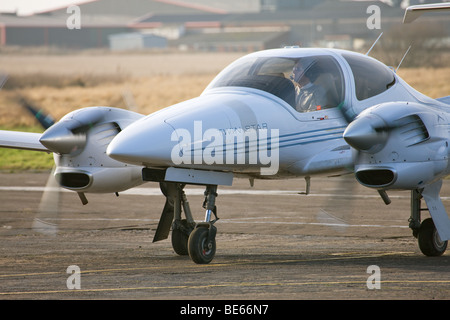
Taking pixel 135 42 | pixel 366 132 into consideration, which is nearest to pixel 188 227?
pixel 366 132

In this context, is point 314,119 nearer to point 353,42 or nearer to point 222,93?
point 222,93

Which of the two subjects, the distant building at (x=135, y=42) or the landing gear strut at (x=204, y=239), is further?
the distant building at (x=135, y=42)

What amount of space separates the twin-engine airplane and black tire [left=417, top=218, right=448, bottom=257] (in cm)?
2

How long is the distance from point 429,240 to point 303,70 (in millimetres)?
3497

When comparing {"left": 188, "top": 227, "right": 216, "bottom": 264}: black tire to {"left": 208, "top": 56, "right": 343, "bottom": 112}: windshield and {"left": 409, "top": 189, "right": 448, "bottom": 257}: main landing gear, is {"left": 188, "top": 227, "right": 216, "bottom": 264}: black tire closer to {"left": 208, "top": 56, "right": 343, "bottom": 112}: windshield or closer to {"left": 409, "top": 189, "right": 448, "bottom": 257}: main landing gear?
{"left": 208, "top": 56, "right": 343, "bottom": 112}: windshield

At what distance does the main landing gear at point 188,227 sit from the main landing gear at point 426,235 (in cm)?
340

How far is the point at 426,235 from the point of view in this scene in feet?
43.1

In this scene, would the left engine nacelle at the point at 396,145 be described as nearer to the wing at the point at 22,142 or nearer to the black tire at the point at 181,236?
the black tire at the point at 181,236

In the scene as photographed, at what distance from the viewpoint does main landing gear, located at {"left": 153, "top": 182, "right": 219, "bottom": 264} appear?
462 inches

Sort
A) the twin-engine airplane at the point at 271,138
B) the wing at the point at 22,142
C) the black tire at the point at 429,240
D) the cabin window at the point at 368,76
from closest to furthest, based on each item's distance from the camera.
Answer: the twin-engine airplane at the point at 271,138, the black tire at the point at 429,240, the cabin window at the point at 368,76, the wing at the point at 22,142

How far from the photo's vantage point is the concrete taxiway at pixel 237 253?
9898 mm

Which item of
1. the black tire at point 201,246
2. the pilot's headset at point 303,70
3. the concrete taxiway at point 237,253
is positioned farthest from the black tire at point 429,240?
the black tire at point 201,246

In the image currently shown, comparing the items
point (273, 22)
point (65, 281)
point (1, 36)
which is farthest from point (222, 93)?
point (273, 22)


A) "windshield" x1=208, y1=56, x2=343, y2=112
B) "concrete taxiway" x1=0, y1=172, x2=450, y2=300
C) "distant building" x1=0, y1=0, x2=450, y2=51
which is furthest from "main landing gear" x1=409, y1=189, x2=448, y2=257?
"distant building" x1=0, y1=0, x2=450, y2=51
